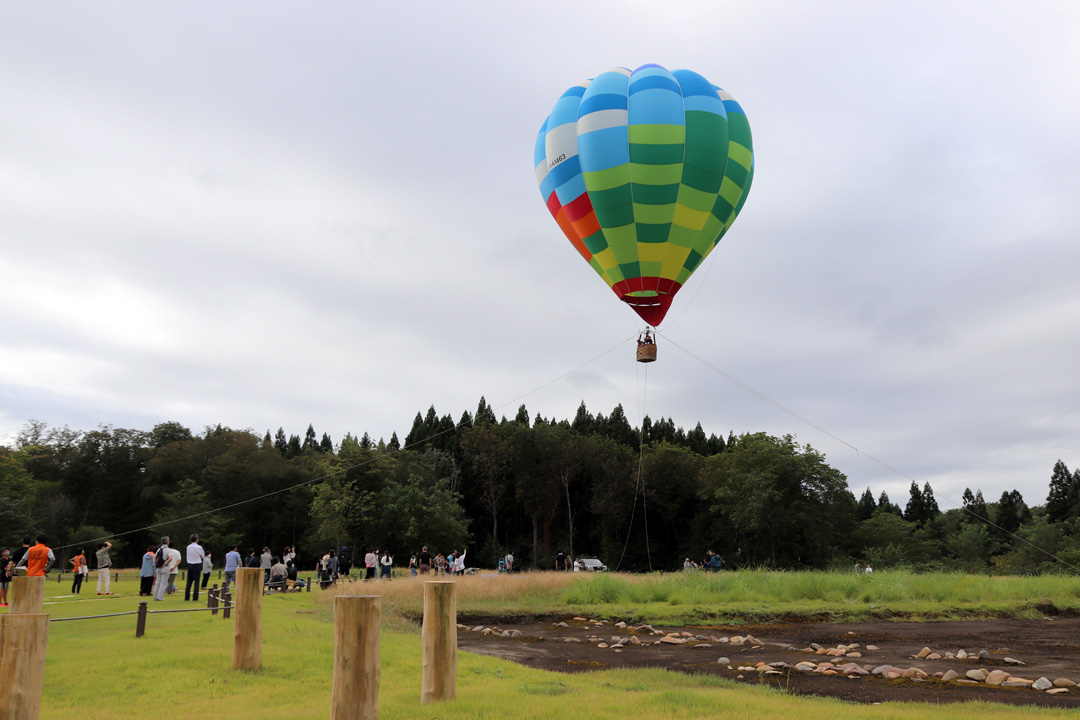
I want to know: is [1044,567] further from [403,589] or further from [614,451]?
[403,589]

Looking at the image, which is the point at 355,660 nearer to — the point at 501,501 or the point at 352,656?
the point at 352,656

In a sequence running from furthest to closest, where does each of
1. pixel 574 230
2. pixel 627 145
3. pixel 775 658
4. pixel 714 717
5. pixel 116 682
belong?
pixel 574 230 < pixel 627 145 < pixel 775 658 < pixel 116 682 < pixel 714 717

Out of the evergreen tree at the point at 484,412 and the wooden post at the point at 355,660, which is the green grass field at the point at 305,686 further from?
the evergreen tree at the point at 484,412

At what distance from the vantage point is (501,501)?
76188 mm

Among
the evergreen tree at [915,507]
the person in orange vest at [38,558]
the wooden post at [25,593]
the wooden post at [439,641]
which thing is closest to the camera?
the wooden post at [439,641]

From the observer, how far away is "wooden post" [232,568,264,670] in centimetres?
846

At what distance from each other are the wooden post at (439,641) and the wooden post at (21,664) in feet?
9.63

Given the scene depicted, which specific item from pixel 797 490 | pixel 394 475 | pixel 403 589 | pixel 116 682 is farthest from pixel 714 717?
pixel 394 475

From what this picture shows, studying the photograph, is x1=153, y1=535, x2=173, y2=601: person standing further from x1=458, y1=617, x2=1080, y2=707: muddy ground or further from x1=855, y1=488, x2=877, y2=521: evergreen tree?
x1=855, y1=488, x2=877, y2=521: evergreen tree

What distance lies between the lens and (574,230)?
2147 centimetres

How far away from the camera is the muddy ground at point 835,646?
861cm

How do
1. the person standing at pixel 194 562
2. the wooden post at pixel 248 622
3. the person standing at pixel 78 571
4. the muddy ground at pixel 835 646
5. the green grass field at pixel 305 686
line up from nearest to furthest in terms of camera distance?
the green grass field at pixel 305 686, the wooden post at pixel 248 622, the muddy ground at pixel 835 646, the person standing at pixel 194 562, the person standing at pixel 78 571

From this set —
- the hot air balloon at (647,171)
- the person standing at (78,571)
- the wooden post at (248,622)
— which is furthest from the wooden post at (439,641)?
the person standing at (78,571)

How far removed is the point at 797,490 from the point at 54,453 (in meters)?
72.9
